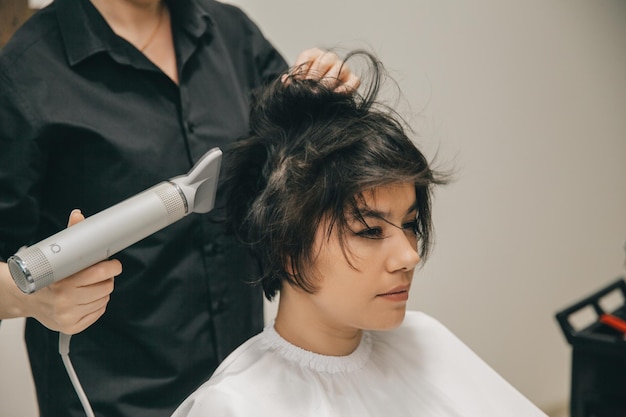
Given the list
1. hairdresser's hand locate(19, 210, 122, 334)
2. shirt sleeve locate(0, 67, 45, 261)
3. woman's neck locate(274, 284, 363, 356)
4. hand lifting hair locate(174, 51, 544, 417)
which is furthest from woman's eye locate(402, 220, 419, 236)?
shirt sleeve locate(0, 67, 45, 261)

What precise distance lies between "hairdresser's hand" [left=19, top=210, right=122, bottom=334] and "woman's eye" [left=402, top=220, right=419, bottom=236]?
478 millimetres

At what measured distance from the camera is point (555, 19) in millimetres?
2340

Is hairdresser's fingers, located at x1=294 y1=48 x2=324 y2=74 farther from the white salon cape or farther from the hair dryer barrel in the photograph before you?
the white salon cape

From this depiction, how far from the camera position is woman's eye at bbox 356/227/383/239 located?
3.54 feet

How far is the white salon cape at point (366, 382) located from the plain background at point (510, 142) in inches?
21.6

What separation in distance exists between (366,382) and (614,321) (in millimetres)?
793

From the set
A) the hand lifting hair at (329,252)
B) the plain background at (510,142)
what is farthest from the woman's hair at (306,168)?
the plain background at (510,142)

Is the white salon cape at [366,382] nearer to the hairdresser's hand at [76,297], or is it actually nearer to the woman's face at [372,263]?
the woman's face at [372,263]

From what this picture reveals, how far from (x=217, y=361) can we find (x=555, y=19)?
175cm

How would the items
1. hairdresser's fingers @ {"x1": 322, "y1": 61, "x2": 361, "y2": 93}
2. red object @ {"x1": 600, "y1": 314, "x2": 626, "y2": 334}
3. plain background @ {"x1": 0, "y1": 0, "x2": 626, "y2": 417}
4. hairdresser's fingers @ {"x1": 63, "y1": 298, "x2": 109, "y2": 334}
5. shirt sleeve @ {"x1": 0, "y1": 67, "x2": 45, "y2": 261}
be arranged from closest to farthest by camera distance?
1. hairdresser's fingers @ {"x1": 63, "y1": 298, "x2": 109, "y2": 334}
2. shirt sleeve @ {"x1": 0, "y1": 67, "x2": 45, "y2": 261}
3. hairdresser's fingers @ {"x1": 322, "y1": 61, "x2": 361, "y2": 93}
4. red object @ {"x1": 600, "y1": 314, "x2": 626, "y2": 334}
5. plain background @ {"x1": 0, "y1": 0, "x2": 626, "y2": 417}

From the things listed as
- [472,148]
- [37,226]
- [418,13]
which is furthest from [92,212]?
[472,148]

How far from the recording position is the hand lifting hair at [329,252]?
42.4 inches

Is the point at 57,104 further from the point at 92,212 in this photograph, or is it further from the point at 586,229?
the point at 586,229

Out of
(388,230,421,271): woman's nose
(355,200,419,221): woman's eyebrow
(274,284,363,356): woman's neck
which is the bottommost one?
(274,284,363,356): woman's neck
